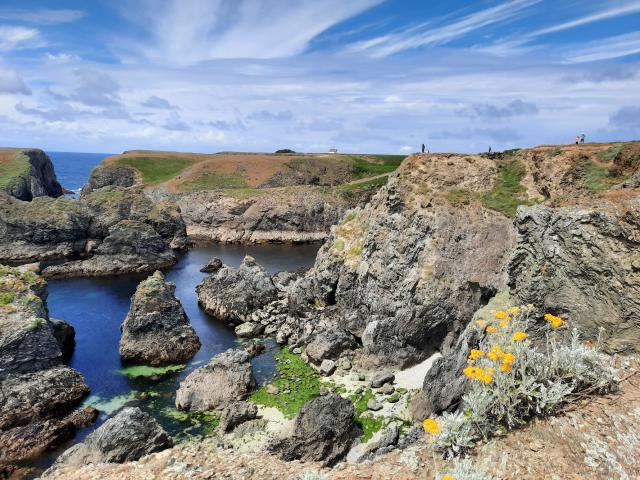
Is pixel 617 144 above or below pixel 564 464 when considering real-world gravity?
above

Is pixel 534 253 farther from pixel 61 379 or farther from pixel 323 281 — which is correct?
pixel 61 379

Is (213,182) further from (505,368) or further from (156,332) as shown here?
(505,368)

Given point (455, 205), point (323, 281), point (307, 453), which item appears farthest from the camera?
point (323, 281)

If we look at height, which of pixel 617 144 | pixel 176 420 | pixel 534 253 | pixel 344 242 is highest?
pixel 617 144

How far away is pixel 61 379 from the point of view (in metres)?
34.9

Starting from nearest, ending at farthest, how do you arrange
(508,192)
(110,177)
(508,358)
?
(508,358) < (508,192) < (110,177)

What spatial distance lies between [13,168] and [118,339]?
114278 millimetres

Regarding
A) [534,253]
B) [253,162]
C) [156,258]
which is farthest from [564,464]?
[253,162]

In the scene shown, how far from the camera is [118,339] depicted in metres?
48.1

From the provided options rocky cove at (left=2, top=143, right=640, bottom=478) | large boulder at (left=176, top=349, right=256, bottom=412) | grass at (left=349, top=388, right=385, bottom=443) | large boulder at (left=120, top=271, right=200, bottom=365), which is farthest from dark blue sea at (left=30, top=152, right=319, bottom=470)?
grass at (left=349, top=388, right=385, bottom=443)

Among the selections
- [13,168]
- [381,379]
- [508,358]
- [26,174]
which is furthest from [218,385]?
[13,168]

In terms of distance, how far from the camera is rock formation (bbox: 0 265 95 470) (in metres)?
29.0

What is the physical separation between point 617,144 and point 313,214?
77.8 meters

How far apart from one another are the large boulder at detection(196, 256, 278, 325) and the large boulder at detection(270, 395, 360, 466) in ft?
82.7
